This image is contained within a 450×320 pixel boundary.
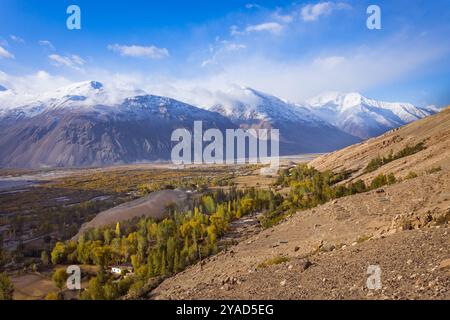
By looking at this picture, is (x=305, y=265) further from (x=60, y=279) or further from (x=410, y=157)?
(x=410, y=157)

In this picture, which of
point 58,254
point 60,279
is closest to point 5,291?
point 60,279

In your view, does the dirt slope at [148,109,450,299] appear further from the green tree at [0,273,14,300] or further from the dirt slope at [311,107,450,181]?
the green tree at [0,273,14,300]

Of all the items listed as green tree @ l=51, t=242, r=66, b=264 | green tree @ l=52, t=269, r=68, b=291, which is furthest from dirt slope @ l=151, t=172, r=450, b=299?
green tree @ l=51, t=242, r=66, b=264

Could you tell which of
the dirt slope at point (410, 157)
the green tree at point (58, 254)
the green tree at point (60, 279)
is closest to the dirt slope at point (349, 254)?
the dirt slope at point (410, 157)

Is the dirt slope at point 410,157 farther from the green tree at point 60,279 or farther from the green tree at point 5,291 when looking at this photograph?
the green tree at point 5,291

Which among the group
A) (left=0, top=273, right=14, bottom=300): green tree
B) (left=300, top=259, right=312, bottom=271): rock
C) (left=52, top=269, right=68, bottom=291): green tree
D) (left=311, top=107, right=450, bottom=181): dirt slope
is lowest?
(left=52, top=269, right=68, bottom=291): green tree

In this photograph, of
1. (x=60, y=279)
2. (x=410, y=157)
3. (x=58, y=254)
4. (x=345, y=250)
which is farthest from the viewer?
(x=410, y=157)

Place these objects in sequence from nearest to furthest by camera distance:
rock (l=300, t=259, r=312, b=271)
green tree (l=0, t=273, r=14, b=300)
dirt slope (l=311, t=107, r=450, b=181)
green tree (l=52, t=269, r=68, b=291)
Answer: rock (l=300, t=259, r=312, b=271) → green tree (l=0, t=273, r=14, b=300) → green tree (l=52, t=269, r=68, b=291) → dirt slope (l=311, t=107, r=450, b=181)
